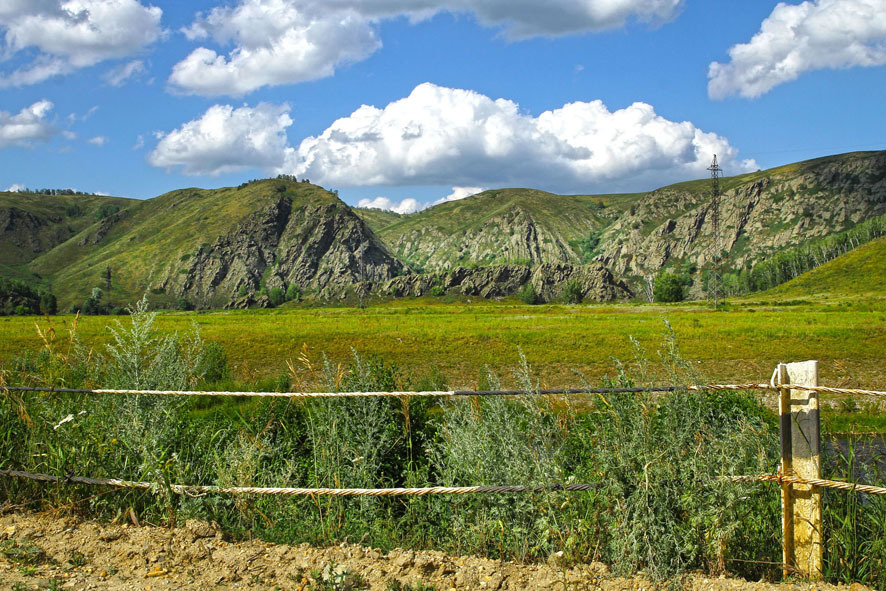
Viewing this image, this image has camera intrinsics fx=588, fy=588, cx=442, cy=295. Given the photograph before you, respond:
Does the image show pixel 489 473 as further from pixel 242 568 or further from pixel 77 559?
pixel 77 559

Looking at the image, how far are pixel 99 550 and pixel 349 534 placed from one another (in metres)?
2.07

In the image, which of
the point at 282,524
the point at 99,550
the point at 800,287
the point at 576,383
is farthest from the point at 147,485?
the point at 800,287

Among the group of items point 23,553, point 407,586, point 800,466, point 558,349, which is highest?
point 800,466

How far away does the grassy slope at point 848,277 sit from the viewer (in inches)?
4798

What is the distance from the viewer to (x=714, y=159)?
305ft

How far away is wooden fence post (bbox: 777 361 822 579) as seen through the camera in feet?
14.3

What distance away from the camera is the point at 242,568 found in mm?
4574

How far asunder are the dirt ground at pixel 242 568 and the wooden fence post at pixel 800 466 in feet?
0.75

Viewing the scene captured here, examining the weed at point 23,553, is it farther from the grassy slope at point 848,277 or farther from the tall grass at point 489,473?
the grassy slope at point 848,277

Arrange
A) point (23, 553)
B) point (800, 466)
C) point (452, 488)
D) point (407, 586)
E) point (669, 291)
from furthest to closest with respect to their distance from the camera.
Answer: point (669, 291) → point (452, 488) → point (23, 553) → point (800, 466) → point (407, 586)

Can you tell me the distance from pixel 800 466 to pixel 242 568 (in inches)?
171

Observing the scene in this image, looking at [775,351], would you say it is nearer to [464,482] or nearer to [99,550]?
[464,482]

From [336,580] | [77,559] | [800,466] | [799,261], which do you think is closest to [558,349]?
[800,466]

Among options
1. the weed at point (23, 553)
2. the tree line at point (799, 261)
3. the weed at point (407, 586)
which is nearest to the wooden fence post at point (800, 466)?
the weed at point (407, 586)
